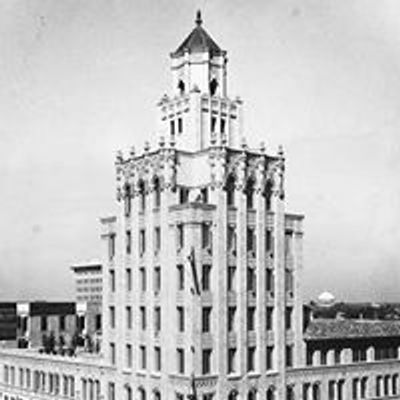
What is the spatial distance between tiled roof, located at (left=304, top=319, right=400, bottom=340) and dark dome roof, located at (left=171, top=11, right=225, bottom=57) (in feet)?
81.4

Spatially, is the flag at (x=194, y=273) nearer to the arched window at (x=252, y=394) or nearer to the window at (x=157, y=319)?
the window at (x=157, y=319)

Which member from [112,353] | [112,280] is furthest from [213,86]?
Result: [112,353]

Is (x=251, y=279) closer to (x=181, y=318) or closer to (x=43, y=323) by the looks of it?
(x=181, y=318)

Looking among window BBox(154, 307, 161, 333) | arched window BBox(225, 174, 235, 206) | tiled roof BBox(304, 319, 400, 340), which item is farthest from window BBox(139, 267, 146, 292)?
tiled roof BBox(304, 319, 400, 340)

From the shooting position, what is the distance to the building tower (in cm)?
5328

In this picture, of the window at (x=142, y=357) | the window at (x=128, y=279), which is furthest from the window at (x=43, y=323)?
the window at (x=142, y=357)

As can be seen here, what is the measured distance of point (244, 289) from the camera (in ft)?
181

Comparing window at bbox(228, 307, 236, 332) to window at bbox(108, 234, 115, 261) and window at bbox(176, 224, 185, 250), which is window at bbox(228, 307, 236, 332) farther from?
window at bbox(108, 234, 115, 261)

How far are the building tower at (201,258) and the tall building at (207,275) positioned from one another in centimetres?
9

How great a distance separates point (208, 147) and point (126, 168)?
7.67 metres

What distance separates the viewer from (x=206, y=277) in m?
53.7

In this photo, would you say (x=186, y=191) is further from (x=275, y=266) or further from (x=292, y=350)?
(x=292, y=350)

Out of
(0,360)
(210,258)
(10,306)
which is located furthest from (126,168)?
(10,306)

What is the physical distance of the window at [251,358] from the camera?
2195 inches
